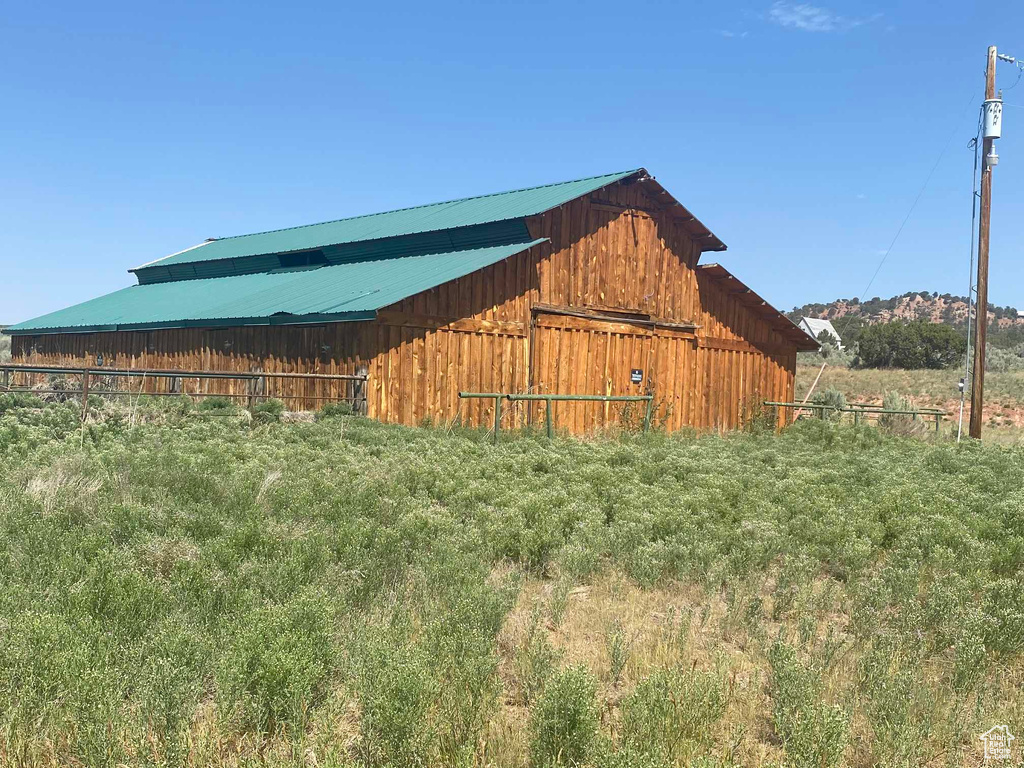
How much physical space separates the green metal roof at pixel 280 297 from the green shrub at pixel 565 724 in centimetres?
1402

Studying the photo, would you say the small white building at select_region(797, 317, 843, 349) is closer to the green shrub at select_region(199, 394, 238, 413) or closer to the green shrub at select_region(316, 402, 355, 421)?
the green shrub at select_region(316, 402, 355, 421)

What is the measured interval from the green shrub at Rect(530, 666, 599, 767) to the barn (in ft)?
46.0

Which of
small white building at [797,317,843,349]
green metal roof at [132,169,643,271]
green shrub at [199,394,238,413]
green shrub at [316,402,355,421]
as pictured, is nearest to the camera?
green shrub at [199,394,238,413]

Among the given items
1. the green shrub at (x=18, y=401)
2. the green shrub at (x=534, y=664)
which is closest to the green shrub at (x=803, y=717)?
the green shrub at (x=534, y=664)

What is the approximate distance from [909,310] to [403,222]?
12965 cm

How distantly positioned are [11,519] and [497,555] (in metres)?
4.70

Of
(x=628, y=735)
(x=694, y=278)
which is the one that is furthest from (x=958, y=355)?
(x=628, y=735)

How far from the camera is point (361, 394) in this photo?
759 inches

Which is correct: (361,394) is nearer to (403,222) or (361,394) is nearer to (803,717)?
(403,222)

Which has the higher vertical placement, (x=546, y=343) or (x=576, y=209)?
(x=576, y=209)

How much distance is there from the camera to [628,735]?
5.03 metres

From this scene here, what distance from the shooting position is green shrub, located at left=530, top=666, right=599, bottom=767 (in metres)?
4.80

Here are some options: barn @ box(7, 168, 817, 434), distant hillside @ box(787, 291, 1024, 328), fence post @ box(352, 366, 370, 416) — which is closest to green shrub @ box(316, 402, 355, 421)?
fence post @ box(352, 366, 370, 416)

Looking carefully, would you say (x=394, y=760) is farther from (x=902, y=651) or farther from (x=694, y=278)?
(x=694, y=278)
